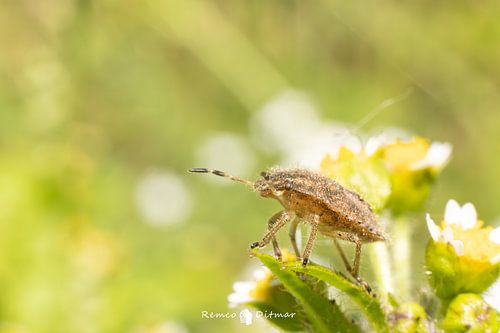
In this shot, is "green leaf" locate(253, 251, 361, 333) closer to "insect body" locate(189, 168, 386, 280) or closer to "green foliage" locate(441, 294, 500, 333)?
"insect body" locate(189, 168, 386, 280)

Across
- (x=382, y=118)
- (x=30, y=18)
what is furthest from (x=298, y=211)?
(x=30, y=18)

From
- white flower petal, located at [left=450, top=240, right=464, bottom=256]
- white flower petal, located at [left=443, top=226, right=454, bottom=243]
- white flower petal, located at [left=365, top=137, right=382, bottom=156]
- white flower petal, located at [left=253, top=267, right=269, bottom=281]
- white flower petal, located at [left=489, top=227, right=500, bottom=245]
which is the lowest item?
white flower petal, located at [left=450, top=240, right=464, bottom=256]

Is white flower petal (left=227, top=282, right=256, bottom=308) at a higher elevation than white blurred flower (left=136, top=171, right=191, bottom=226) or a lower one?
lower

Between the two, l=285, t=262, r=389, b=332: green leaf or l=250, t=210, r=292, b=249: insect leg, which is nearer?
l=285, t=262, r=389, b=332: green leaf

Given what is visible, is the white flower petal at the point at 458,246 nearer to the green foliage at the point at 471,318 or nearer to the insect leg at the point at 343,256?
the green foliage at the point at 471,318

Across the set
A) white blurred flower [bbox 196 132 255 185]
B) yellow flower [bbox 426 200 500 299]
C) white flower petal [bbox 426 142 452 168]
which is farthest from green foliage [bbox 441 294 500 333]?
white blurred flower [bbox 196 132 255 185]

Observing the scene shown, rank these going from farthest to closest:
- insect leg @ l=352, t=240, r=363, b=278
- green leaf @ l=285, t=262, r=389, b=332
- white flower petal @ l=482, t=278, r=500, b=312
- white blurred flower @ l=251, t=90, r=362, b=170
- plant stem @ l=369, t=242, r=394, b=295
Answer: white blurred flower @ l=251, t=90, r=362, b=170, plant stem @ l=369, t=242, r=394, b=295, white flower petal @ l=482, t=278, r=500, b=312, insect leg @ l=352, t=240, r=363, b=278, green leaf @ l=285, t=262, r=389, b=332

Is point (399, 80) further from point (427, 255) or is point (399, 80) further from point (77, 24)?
point (427, 255)

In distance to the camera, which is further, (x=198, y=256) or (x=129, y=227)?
(x=129, y=227)

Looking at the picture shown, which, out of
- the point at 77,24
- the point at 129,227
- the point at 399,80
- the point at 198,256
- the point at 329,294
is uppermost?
the point at 399,80
